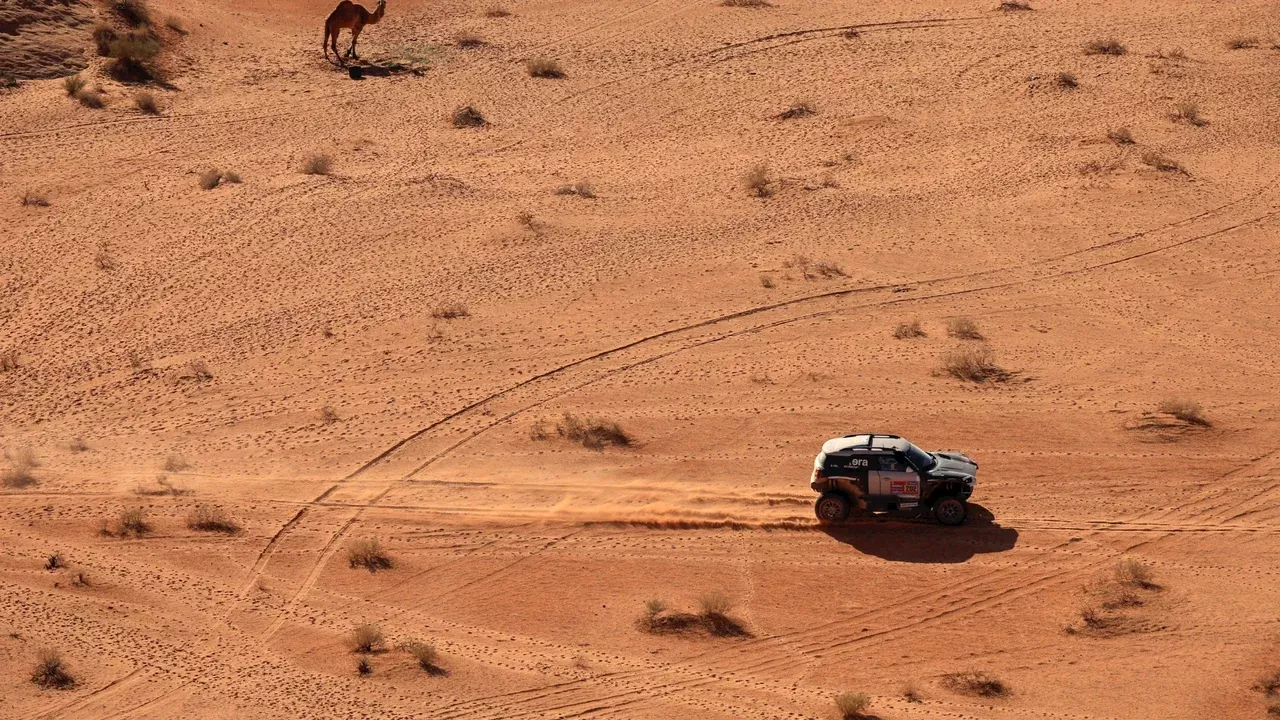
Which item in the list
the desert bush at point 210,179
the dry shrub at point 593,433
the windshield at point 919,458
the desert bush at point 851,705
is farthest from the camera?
the desert bush at point 210,179

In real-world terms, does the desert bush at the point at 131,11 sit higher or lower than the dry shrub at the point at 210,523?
higher

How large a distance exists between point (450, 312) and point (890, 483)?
10.5 metres

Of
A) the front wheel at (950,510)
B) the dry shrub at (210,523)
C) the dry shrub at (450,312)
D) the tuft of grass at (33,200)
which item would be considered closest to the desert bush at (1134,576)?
the front wheel at (950,510)

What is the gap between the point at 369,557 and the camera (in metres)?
23.1

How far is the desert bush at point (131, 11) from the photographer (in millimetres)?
42531

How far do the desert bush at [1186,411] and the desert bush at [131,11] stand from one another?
95.6 feet

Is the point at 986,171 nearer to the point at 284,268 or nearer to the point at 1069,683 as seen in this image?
the point at 284,268

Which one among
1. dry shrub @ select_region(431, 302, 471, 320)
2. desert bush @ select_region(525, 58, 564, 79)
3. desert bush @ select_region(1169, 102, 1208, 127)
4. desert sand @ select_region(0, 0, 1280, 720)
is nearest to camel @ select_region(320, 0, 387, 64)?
desert sand @ select_region(0, 0, 1280, 720)

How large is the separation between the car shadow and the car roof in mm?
1113

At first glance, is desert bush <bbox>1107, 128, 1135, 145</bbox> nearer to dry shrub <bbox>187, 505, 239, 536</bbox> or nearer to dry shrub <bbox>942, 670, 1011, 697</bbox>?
dry shrub <bbox>942, 670, 1011, 697</bbox>

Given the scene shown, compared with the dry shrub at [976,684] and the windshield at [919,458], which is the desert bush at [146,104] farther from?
the dry shrub at [976,684]

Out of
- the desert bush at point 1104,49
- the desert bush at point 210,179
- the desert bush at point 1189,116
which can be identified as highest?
the desert bush at point 1104,49

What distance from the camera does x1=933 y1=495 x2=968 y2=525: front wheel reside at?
23422 millimetres

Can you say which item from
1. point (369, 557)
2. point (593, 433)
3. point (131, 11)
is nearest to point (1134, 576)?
point (593, 433)
